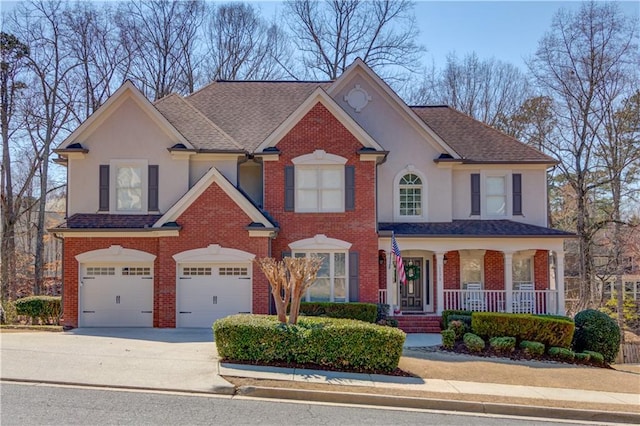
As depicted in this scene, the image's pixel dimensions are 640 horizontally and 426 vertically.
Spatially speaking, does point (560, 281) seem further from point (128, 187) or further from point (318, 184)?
point (128, 187)

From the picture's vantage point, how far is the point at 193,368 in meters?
10.7

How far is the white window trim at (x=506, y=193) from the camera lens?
21109 mm

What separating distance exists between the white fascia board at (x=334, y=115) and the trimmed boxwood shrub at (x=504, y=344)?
24.7 ft

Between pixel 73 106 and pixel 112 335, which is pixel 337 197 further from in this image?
pixel 73 106

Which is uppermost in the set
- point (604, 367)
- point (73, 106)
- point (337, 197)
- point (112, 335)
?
point (73, 106)

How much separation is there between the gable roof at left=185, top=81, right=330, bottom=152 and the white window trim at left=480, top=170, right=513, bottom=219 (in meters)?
Result: 7.84

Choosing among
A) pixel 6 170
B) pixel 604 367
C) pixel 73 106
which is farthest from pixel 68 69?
pixel 604 367

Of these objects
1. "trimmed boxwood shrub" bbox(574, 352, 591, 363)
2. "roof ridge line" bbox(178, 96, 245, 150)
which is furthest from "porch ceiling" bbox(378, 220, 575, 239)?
"roof ridge line" bbox(178, 96, 245, 150)

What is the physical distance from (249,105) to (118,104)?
6.05 m

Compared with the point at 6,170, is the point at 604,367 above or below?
below

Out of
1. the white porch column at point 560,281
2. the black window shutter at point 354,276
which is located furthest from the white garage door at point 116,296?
the white porch column at point 560,281

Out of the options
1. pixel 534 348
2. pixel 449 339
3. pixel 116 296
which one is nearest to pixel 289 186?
pixel 116 296

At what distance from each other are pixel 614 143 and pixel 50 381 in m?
29.7

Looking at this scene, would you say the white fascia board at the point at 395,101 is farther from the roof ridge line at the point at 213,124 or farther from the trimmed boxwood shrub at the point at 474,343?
the trimmed boxwood shrub at the point at 474,343
